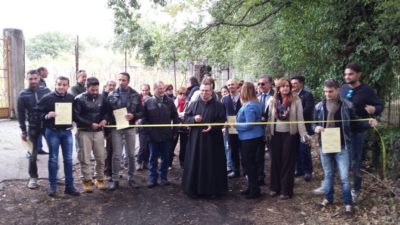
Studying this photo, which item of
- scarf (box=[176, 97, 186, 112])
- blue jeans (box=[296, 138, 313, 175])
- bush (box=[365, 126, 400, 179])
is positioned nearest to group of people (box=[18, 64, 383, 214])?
blue jeans (box=[296, 138, 313, 175])

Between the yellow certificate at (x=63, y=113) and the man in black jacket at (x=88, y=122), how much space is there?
19 cm

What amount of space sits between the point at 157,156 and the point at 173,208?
1.33 m

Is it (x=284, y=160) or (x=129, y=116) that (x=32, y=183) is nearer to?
(x=129, y=116)

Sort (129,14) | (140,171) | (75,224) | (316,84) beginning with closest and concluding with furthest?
(75,224) < (140,171) < (316,84) < (129,14)

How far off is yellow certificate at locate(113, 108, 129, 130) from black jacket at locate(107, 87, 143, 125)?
12 centimetres

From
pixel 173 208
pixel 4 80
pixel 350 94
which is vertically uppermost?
pixel 4 80

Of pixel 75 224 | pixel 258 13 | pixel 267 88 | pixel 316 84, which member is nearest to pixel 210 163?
pixel 267 88

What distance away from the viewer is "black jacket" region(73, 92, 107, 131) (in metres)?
6.30

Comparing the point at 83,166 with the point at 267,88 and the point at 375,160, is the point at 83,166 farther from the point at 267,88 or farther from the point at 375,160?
the point at 375,160

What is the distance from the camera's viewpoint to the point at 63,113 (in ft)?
19.9

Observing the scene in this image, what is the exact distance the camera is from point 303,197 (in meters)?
6.38

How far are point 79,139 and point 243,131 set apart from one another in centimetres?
265

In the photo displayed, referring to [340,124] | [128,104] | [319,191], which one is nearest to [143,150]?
[128,104]

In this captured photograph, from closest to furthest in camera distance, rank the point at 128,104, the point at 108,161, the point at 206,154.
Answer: the point at 206,154, the point at 128,104, the point at 108,161
